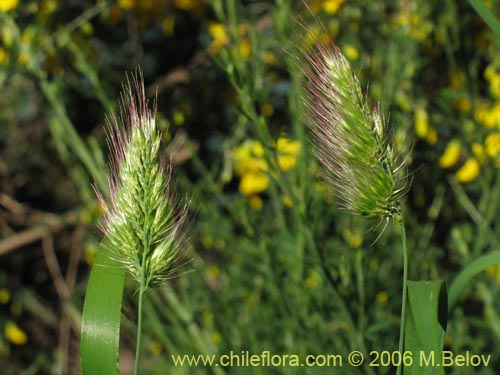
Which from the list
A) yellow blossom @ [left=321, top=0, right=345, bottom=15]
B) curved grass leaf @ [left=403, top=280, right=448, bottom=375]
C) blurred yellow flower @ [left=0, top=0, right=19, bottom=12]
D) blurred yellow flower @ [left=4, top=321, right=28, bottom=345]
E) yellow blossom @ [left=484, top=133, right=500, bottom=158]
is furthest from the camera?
blurred yellow flower @ [left=4, top=321, right=28, bottom=345]

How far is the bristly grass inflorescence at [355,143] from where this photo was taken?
71 cm

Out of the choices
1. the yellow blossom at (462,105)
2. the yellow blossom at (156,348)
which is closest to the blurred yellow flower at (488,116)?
the yellow blossom at (462,105)

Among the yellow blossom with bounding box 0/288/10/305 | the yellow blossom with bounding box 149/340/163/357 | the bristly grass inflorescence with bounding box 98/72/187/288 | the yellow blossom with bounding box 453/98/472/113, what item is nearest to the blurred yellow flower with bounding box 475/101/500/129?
the yellow blossom with bounding box 453/98/472/113

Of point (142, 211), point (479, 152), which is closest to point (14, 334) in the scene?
point (479, 152)

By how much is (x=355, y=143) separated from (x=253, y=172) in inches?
60.5

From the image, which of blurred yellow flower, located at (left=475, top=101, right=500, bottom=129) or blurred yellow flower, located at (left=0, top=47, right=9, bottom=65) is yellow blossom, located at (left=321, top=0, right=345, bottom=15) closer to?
blurred yellow flower, located at (left=475, top=101, right=500, bottom=129)

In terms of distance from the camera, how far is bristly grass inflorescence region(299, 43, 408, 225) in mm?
710

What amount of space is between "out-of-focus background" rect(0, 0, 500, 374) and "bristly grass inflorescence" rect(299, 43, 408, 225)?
8 centimetres

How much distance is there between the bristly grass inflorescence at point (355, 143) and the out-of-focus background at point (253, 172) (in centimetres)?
8

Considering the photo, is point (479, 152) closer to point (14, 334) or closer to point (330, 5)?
point (330, 5)

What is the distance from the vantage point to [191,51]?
2.92 metres

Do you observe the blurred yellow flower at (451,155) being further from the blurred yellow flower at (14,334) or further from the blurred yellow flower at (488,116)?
the blurred yellow flower at (14,334)

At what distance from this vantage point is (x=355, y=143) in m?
0.71

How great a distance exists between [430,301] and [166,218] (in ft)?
0.83
